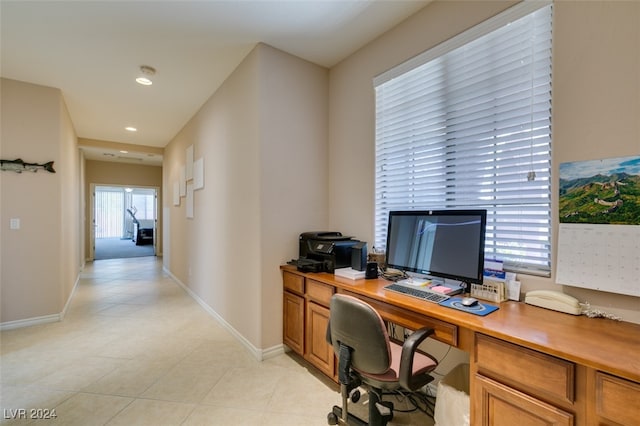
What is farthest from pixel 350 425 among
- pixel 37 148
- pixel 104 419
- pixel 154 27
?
pixel 37 148

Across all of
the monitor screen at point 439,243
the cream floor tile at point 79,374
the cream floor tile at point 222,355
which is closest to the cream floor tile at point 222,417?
the cream floor tile at point 222,355

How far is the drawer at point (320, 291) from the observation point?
2193 millimetres

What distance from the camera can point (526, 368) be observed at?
3.80 ft

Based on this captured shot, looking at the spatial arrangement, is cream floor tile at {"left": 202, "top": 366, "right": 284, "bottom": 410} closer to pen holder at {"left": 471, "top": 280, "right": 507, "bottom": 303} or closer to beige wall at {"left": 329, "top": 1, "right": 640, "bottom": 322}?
pen holder at {"left": 471, "top": 280, "right": 507, "bottom": 303}

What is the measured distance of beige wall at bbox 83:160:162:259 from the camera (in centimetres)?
782

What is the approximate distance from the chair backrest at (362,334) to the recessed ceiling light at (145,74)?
3.23m

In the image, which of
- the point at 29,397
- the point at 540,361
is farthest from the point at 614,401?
the point at 29,397

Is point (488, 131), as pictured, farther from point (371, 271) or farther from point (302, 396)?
point (302, 396)

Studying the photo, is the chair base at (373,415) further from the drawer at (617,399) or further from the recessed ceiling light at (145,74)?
the recessed ceiling light at (145,74)

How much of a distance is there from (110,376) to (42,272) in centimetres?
210

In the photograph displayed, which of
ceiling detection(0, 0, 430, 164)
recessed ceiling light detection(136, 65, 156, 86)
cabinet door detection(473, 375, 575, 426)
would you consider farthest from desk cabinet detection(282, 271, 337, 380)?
recessed ceiling light detection(136, 65, 156, 86)

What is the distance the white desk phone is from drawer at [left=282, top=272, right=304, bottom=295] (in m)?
1.60

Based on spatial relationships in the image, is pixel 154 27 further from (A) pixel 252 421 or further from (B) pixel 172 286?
(B) pixel 172 286

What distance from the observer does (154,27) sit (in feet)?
7.97
